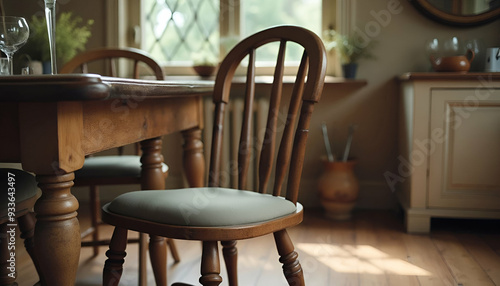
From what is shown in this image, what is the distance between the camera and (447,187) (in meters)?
2.54

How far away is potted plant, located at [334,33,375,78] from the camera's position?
9.56 feet

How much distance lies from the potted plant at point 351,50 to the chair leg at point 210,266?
78.5 inches

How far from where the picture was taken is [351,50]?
9.52 feet

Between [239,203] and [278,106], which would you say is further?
[278,106]

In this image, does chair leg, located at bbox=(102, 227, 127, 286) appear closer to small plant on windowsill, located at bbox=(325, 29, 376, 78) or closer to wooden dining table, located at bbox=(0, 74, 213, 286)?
wooden dining table, located at bbox=(0, 74, 213, 286)

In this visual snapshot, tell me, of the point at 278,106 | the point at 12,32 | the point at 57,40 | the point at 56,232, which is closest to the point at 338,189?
the point at 278,106

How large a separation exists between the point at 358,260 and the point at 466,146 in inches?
32.4

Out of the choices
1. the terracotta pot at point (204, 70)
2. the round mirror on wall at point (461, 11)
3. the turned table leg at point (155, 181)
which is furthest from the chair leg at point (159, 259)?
the round mirror on wall at point (461, 11)

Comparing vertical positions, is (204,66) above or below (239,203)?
above

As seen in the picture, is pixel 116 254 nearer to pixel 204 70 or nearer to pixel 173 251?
pixel 173 251

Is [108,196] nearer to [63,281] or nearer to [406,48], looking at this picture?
[406,48]

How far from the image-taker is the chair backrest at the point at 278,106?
1271 millimetres

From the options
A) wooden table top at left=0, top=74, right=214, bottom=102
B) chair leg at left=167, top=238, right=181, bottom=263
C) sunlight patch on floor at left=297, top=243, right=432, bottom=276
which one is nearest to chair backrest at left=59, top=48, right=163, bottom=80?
chair leg at left=167, top=238, right=181, bottom=263

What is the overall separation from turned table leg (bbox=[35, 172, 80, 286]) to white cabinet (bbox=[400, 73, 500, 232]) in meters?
1.93
